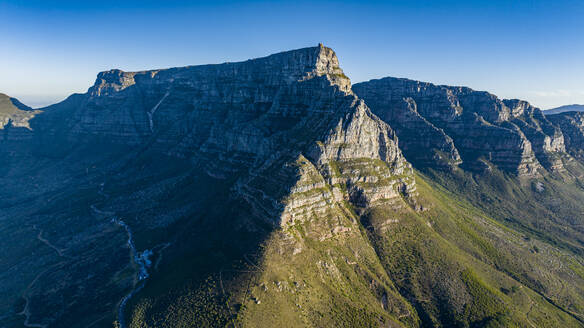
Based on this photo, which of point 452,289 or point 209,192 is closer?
point 452,289

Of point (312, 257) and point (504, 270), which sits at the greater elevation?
point (312, 257)

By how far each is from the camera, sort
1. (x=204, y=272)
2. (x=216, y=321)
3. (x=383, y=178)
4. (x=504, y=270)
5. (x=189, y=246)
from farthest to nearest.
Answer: (x=383, y=178)
(x=504, y=270)
(x=189, y=246)
(x=204, y=272)
(x=216, y=321)

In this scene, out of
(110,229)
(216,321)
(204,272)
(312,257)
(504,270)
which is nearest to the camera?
(216,321)

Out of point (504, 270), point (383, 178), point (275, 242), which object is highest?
point (383, 178)

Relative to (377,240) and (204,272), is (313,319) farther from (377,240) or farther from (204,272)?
(377,240)

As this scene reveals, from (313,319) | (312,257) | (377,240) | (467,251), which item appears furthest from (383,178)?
(313,319)

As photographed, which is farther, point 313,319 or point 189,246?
point 189,246

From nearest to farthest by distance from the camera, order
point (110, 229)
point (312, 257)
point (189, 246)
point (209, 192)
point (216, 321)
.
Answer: point (216, 321), point (312, 257), point (189, 246), point (110, 229), point (209, 192)

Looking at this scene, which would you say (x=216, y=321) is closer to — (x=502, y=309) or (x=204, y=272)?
(x=204, y=272)

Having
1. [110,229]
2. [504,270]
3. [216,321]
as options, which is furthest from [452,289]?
[110,229]
